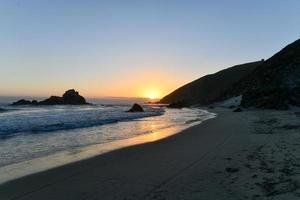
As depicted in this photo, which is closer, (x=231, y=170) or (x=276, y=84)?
(x=231, y=170)

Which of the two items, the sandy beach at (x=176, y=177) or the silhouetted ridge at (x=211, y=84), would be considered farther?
the silhouetted ridge at (x=211, y=84)

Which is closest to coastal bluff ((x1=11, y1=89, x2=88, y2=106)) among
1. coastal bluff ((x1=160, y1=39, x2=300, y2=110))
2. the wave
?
coastal bluff ((x1=160, y1=39, x2=300, y2=110))

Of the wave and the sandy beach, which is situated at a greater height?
the wave

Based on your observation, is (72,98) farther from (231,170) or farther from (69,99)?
(231,170)

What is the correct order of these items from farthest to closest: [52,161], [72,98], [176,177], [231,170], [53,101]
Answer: [72,98] → [53,101] → [52,161] → [231,170] → [176,177]

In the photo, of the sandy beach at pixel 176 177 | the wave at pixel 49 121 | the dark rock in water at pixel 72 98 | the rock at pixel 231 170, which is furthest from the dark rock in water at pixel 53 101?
the rock at pixel 231 170

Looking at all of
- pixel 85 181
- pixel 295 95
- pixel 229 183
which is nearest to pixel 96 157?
pixel 85 181

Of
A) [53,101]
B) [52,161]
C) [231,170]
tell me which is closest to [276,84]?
[52,161]

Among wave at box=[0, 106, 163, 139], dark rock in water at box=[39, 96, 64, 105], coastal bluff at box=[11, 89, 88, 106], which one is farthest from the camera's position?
coastal bluff at box=[11, 89, 88, 106]

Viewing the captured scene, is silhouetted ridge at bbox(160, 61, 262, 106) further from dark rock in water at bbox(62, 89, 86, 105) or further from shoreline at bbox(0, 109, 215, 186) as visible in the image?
shoreline at bbox(0, 109, 215, 186)

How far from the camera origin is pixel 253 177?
8.27m

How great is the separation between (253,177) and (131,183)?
2.69 m

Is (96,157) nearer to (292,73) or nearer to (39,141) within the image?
(39,141)

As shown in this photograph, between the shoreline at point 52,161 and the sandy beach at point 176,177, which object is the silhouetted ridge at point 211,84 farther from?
the sandy beach at point 176,177
